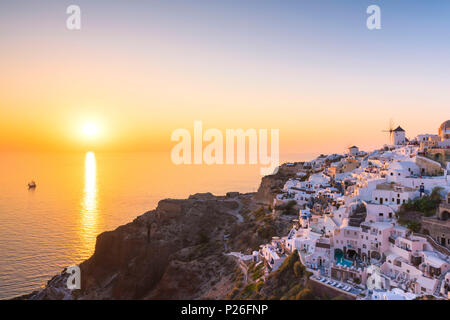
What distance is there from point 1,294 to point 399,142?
57.9 metres

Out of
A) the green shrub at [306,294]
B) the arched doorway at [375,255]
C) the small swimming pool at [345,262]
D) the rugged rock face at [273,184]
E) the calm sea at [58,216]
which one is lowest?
the calm sea at [58,216]

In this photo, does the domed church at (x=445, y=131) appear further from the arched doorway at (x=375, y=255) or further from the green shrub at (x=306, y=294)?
the green shrub at (x=306, y=294)

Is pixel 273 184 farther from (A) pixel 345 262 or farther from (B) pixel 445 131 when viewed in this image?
(A) pixel 345 262

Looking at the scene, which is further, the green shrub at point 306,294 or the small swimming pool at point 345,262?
the small swimming pool at point 345,262

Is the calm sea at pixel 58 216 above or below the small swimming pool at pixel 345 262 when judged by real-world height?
below

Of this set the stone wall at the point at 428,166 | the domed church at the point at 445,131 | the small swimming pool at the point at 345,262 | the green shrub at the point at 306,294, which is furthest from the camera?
the domed church at the point at 445,131

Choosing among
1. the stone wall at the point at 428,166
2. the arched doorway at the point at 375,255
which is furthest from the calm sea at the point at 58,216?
the stone wall at the point at 428,166

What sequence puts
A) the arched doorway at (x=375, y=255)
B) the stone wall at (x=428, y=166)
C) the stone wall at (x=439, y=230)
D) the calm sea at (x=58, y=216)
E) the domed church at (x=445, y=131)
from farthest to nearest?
1. the calm sea at (x=58, y=216)
2. the domed church at (x=445, y=131)
3. the stone wall at (x=428, y=166)
4. the arched doorway at (x=375, y=255)
5. the stone wall at (x=439, y=230)

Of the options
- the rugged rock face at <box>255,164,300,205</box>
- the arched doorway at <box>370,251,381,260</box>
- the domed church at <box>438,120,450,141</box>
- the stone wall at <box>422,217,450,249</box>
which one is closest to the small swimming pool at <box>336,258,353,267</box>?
the arched doorway at <box>370,251,381,260</box>

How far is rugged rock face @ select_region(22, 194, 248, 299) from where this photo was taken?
3378cm

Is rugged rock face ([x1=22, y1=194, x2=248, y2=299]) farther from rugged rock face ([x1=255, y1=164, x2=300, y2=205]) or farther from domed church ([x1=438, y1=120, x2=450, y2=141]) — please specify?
domed church ([x1=438, y1=120, x2=450, y2=141])

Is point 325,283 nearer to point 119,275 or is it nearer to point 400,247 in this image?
point 400,247

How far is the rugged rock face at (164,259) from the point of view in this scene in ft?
111
